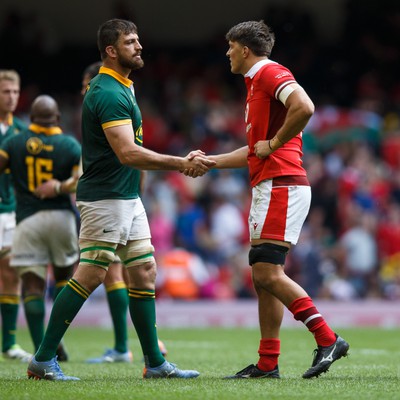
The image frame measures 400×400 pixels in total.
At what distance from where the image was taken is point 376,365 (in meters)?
7.65

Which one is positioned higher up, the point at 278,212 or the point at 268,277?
the point at 278,212

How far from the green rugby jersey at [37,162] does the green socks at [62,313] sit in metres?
2.13

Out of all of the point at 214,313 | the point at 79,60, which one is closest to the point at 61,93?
the point at 79,60

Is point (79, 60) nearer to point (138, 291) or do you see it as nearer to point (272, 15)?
point (272, 15)

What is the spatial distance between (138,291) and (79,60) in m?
15.5

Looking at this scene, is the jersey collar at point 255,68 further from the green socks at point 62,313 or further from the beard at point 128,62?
the green socks at point 62,313

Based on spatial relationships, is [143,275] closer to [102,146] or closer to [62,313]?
[62,313]

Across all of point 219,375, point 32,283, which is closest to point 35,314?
point 32,283

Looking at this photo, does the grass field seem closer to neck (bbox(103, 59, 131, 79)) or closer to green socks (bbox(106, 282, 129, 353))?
green socks (bbox(106, 282, 129, 353))

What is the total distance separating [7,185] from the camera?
9.28m

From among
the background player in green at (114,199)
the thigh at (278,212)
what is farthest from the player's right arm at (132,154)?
the thigh at (278,212)

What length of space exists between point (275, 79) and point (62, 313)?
2.05 meters

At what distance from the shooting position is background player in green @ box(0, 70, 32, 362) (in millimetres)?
8867

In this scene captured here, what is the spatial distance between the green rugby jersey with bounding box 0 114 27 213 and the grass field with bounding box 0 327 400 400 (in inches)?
60.8
